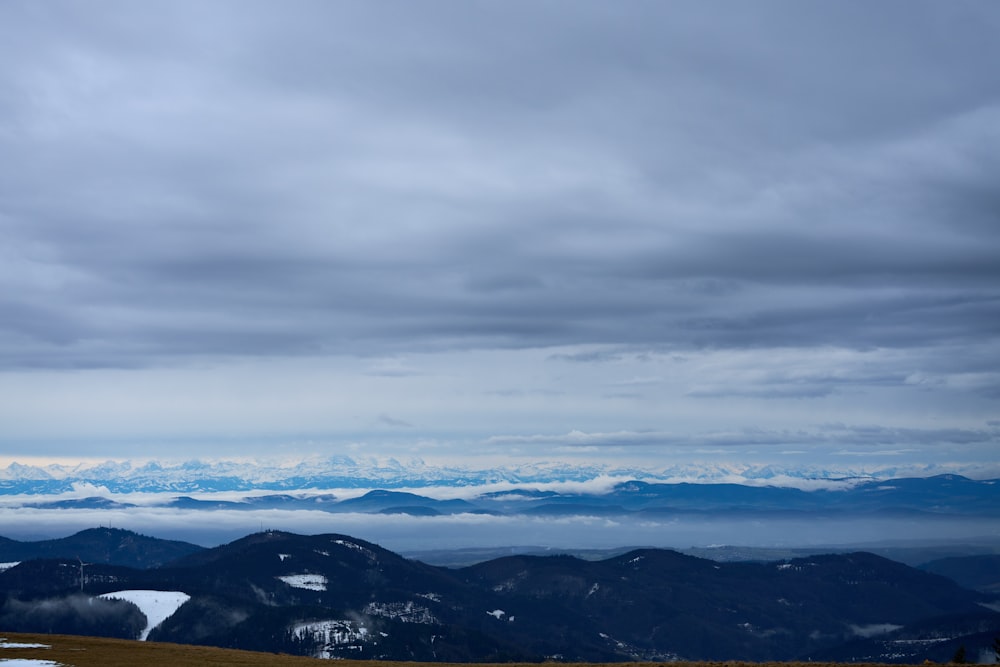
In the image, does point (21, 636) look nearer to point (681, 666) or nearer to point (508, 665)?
point (508, 665)

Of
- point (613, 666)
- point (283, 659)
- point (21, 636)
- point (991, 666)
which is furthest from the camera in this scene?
point (21, 636)

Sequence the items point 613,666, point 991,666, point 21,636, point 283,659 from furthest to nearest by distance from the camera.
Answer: point 21,636 → point 283,659 → point 613,666 → point 991,666

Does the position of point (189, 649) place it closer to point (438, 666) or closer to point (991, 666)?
point (438, 666)

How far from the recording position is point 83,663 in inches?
3506

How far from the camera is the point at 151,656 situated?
96.9 m


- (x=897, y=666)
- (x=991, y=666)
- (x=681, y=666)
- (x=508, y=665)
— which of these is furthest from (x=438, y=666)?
(x=991, y=666)

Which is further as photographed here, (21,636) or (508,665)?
(21,636)

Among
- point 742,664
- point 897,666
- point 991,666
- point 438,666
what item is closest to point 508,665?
point 438,666

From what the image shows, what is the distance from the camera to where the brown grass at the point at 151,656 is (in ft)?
295

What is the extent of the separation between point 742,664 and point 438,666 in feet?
95.1

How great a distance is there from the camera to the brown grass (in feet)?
295

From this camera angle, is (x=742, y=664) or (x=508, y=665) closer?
(x=742, y=664)

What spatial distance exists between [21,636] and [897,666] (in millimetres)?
90299

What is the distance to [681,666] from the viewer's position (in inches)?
3489
